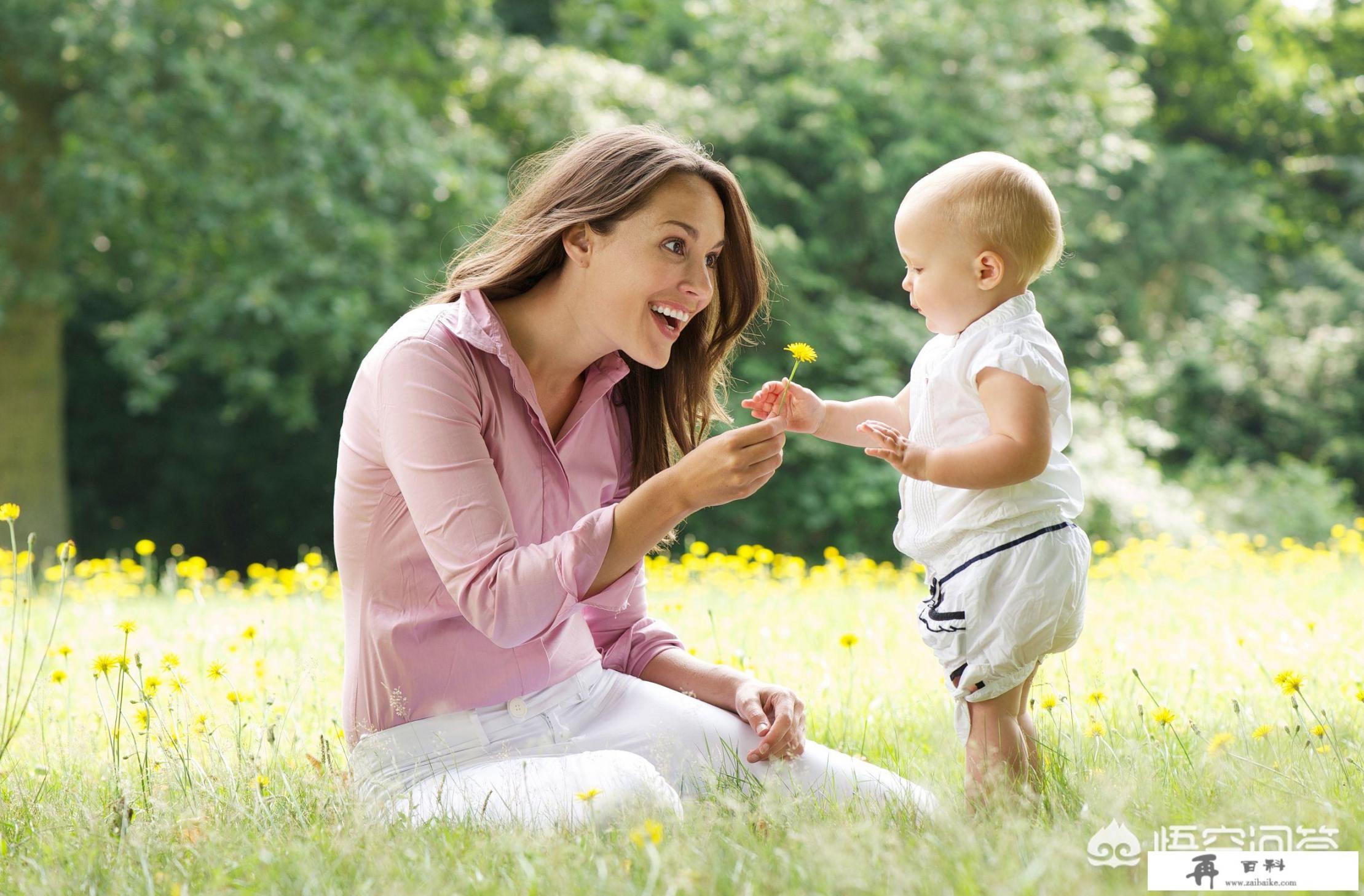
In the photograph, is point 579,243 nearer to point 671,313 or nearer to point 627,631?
point 671,313

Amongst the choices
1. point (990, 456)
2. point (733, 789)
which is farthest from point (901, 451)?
point (733, 789)

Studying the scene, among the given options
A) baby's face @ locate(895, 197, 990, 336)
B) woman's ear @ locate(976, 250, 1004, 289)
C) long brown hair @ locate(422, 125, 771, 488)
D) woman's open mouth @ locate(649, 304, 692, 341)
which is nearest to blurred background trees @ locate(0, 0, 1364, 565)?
long brown hair @ locate(422, 125, 771, 488)

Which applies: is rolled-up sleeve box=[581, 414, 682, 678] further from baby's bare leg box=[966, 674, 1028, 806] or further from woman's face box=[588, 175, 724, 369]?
baby's bare leg box=[966, 674, 1028, 806]

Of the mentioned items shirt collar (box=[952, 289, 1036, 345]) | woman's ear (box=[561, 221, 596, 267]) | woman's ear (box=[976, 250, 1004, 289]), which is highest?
woman's ear (box=[561, 221, 596, 267])

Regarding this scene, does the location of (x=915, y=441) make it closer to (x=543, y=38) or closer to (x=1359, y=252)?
(x=543, y=38)

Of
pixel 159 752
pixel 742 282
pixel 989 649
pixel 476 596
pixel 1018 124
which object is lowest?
pixel 159 752

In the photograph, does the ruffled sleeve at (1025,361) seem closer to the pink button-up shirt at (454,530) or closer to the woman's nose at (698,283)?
the woman's nose at (698,283)

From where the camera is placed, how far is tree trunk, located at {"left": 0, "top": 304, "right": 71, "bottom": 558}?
9.85 metres

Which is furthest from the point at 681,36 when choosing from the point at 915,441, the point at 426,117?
the point at 915,441

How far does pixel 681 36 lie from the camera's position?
12.2 m

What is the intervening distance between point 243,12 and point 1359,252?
14195 millimetres

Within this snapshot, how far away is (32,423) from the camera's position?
10.0 metres

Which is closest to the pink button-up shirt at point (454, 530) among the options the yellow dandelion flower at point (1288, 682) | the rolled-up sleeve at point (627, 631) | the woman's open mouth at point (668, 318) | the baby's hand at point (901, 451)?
the rolled-up sleeve at point (627, 631)

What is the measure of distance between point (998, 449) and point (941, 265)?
42 cm
